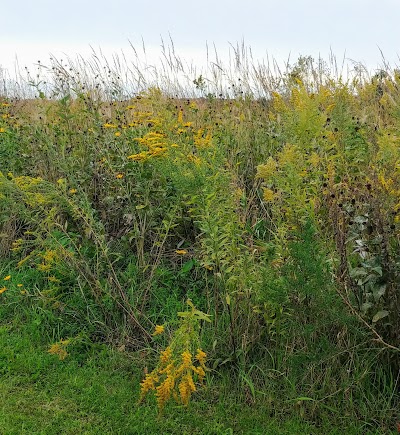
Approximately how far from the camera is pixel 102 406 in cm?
316

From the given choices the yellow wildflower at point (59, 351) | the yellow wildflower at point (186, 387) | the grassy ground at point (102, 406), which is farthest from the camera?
the yellow wildflower at point (59, 351)

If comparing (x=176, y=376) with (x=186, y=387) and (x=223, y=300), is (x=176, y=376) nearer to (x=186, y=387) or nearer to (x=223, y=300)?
(x=186, y=387)

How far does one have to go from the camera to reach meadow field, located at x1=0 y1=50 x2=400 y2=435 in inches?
110

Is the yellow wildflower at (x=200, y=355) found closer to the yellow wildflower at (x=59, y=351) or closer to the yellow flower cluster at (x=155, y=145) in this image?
the yellow wildflower at (x=59, y=351)

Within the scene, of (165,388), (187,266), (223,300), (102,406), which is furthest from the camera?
(187,266)

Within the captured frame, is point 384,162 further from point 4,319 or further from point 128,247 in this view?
point 4,319

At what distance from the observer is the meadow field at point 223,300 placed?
2.80m

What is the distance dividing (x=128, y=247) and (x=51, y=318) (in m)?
0.83

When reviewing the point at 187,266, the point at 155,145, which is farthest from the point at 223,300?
the point at 155,145

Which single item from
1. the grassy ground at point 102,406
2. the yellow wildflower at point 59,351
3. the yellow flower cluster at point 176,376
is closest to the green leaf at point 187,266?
the grassy ground at point 102,406

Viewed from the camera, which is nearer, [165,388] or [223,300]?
[165,388]

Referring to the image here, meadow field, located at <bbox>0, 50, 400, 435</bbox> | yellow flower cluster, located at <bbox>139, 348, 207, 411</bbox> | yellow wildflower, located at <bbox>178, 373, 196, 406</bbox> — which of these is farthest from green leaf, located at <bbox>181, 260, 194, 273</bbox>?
yellow wildflower, located at <bbox>178, 373, 196, 406</bbox>

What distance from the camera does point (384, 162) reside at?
3.02m

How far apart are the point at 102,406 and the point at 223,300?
984 mm
